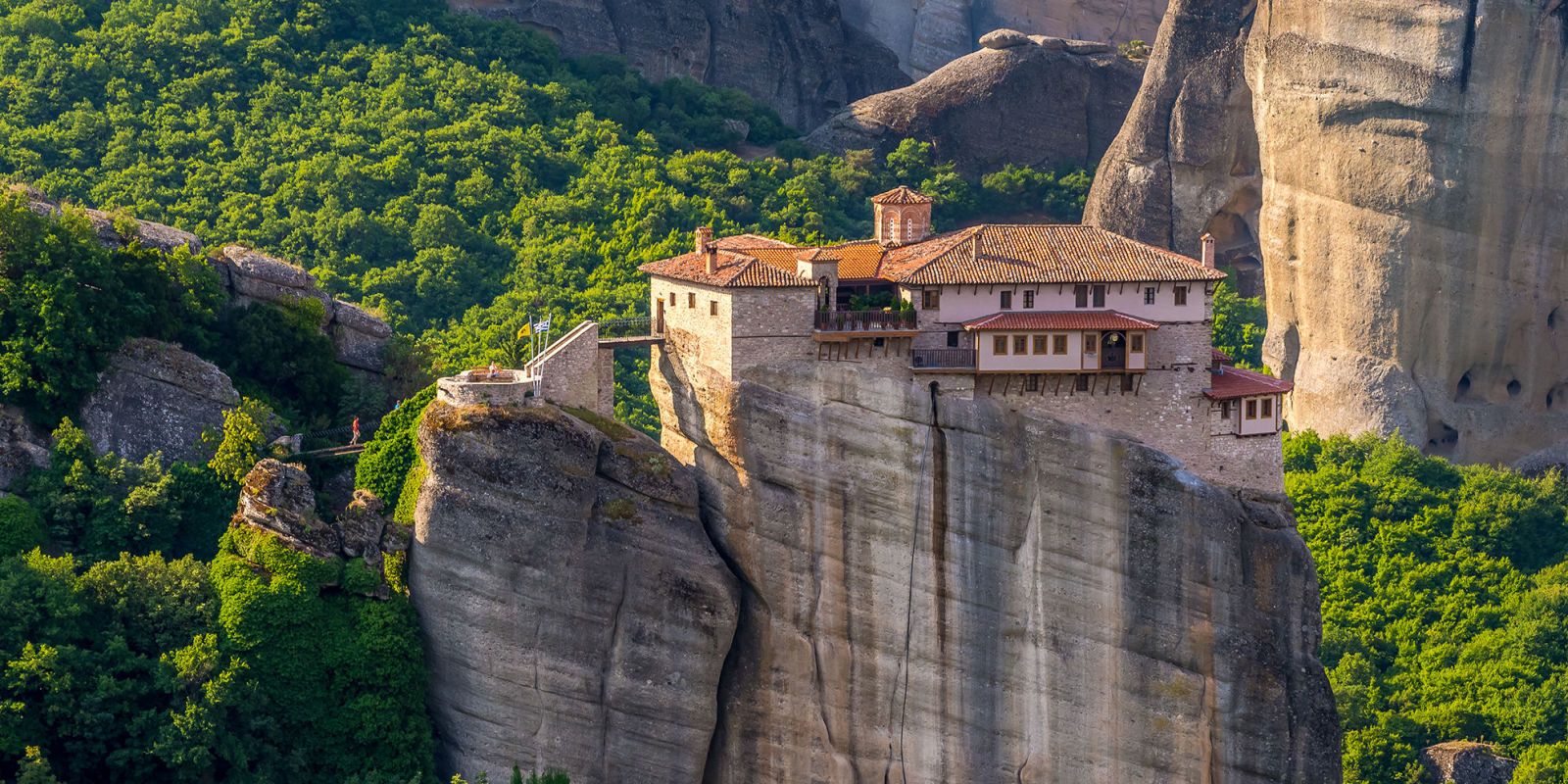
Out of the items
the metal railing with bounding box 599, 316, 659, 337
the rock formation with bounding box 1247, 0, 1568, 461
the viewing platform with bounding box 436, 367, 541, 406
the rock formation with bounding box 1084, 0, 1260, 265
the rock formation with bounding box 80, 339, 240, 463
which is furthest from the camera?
the rock formation with bounding box 1084, 0, 1260, 265

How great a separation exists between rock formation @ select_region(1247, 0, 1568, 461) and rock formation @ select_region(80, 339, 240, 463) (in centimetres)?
3541

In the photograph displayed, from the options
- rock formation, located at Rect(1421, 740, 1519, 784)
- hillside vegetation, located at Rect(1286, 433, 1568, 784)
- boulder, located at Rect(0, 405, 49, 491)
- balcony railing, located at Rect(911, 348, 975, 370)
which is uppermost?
balcony railing, located at Rect(911, 348, 975, 370)

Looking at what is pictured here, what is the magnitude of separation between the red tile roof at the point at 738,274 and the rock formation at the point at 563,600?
12.7 ft

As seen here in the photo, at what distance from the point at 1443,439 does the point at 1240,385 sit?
88.3 feet

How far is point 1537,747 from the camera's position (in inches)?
→ 3570

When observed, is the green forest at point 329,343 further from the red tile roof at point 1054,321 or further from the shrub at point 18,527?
the red tile roof at point 1054,321

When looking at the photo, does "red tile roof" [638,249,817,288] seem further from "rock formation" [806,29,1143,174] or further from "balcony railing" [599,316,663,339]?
"rock formation" [806,29,1143,174]

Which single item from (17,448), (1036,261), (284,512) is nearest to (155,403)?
(17,448)

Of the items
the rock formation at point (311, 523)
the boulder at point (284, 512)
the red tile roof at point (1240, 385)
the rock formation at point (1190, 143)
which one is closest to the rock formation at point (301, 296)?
the rock formation at point (311, 523)

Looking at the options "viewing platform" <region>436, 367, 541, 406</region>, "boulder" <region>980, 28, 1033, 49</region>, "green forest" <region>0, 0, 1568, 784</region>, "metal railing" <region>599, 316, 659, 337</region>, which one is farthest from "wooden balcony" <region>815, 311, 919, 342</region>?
"boulder" <region>980, 28, 1033, 49</region>

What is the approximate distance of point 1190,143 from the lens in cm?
11156

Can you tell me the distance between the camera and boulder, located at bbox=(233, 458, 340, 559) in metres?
76.4

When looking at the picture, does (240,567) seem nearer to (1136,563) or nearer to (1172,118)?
(1136,563)

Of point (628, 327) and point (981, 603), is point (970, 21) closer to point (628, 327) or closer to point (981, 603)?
point (628, 327)
